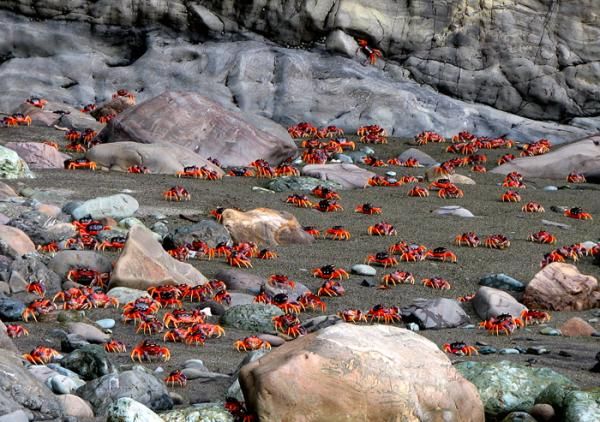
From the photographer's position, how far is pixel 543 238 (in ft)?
45.0

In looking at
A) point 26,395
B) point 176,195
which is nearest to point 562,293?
point 176,195

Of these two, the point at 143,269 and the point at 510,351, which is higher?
the point at 510,351

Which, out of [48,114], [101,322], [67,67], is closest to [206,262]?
[101,322]

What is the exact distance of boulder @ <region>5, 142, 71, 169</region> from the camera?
652 inches

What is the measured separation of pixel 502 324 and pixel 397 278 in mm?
2071

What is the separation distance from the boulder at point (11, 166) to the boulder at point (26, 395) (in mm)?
9003

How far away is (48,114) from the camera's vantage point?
66.3 ft

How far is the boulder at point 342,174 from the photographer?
17.0m

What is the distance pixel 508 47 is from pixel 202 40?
5.94 m

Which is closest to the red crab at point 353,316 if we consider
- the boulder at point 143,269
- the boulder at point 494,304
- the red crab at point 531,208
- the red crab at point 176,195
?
the boulder at point 494,304

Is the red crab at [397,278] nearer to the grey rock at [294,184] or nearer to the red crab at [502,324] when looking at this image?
the red crab at [502,324]

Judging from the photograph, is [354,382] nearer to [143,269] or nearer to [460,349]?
[460,349]

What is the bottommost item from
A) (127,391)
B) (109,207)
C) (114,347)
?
(109,207)

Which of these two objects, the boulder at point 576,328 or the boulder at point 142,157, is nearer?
the boulder at point 576,328
